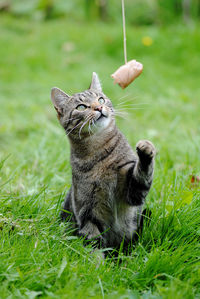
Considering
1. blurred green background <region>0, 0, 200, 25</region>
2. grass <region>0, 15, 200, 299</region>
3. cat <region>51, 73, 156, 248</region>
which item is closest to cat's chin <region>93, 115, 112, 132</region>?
cat <region>51, 73, 156, 248</region>

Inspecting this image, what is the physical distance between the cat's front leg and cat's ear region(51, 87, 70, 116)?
0.85 metres

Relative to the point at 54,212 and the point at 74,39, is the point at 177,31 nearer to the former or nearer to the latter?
the point at 74,39

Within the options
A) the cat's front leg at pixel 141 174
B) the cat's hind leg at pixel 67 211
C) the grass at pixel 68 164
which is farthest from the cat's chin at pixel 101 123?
the cat's hind leg at pixel 67 211

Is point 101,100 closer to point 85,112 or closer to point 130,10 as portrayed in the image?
point 85,112

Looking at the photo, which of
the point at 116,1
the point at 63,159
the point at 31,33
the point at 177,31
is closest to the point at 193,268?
the point at 63,159

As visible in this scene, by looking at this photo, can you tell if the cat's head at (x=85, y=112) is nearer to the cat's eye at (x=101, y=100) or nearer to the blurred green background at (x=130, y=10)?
the cat's eye at (x=101, y=100)

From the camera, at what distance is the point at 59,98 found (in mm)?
3031

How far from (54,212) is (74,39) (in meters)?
7.35

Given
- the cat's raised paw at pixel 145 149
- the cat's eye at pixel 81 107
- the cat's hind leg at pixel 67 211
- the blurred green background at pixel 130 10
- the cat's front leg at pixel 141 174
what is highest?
the blurred green background at pixel 130 10

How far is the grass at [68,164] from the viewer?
2043 mm

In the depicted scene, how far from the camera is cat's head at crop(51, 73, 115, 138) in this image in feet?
8.91

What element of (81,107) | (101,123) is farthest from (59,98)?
(101,123)

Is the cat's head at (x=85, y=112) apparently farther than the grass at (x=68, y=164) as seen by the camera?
Yes

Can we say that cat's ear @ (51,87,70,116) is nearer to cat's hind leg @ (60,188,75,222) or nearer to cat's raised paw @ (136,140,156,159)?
cat's hind leg @ (60,188,75,222)
